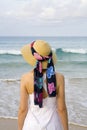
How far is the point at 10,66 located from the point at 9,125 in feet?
50.5

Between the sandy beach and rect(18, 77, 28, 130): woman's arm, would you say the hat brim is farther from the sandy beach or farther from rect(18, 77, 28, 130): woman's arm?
the sandy beach

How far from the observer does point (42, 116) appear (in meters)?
2.81

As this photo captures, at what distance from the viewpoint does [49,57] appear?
270cm

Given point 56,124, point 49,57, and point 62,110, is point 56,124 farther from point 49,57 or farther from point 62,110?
point 49,57

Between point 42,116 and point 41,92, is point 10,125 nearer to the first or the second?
point 42,116

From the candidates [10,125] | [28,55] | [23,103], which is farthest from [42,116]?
[10,125]

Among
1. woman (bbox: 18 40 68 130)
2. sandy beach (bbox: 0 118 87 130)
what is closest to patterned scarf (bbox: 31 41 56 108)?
woman (bbox: 18 40 68 130)

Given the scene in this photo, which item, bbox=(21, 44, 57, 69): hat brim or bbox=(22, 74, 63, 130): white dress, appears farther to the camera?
bbox=(22, 74, 63, 130): white dress

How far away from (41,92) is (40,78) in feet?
0.36

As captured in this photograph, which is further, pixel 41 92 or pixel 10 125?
pixel 10 125

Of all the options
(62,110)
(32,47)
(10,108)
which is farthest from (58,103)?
(10,108)

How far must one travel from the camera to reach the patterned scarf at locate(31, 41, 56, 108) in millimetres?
2701

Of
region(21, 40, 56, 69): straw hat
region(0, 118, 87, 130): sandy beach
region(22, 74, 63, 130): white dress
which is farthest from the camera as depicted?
region(0, 118, 87, 130): sandy beach

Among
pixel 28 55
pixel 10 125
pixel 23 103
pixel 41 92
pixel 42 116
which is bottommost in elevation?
pixel 10 125
